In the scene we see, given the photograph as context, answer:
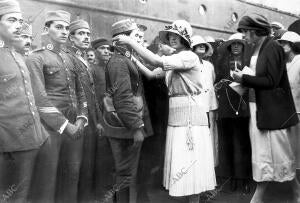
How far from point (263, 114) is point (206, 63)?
A: 119 centimetres

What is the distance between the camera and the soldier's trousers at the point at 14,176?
8.55 ft

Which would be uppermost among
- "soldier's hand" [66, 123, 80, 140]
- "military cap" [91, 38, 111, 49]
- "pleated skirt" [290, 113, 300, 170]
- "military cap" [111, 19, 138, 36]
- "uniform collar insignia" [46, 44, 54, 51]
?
"military cap" [111, 19, 138, 36]

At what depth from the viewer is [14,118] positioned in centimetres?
263

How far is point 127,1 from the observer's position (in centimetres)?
472

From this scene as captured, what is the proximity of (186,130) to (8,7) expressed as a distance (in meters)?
1.83

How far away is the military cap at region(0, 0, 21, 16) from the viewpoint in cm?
263

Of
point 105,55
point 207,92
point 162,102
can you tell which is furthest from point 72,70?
point 207,92

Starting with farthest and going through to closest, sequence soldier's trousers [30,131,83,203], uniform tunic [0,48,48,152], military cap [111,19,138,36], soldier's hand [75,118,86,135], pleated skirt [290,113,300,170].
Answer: pleated skirt [290,113,300,170] → military cap [111,19,138,36] → soldier's hand [75,118,86,135] → soldier's trousers [30,131,83,203] → uniform tunic [0,48,48,152]

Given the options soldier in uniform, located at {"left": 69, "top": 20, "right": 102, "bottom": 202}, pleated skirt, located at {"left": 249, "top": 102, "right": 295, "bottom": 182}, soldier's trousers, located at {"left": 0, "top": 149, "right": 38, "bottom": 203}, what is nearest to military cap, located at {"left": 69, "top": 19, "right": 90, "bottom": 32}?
soldier in uniform, located at {"left": 69, "top": 20, "right": 102, "bottom": 202}

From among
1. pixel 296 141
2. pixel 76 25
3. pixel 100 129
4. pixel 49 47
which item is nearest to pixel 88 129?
pixel 100 129

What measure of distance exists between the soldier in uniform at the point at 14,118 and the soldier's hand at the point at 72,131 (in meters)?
0.34

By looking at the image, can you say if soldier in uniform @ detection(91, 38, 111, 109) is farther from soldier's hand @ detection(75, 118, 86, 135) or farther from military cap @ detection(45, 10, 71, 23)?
military cap @ detection(45, 10, 71, 23)

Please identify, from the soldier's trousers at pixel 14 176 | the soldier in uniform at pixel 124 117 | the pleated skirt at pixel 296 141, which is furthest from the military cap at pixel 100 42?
the pleated skirt at pixel 296 141

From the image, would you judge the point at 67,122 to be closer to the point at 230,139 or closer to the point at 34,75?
the point at 34,75
